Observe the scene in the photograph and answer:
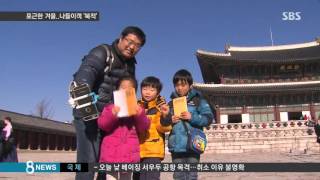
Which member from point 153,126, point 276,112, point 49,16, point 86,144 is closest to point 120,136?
point 86,144

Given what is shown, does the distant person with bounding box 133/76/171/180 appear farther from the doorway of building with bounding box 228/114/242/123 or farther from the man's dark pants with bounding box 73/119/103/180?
the doorway of building with bounding box 228/114/242/123

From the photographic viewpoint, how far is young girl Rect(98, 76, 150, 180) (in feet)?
10.3

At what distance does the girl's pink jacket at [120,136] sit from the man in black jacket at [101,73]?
0.09 m

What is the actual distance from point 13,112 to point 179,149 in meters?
21.0

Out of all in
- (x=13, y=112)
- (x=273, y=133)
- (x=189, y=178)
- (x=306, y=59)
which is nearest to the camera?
(x=189, y=178)

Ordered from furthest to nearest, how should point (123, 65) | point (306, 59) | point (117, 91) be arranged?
1. point (306, 59)
2. point (123, 65)
3. point (117, 91)

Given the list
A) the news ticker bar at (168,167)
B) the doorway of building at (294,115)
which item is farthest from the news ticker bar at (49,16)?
the doorway of building at (294,115)

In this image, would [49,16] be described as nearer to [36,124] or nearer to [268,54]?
[36,124]

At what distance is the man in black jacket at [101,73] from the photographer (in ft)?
10.3

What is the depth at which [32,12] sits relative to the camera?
4.99 m

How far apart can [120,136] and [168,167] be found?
56cm

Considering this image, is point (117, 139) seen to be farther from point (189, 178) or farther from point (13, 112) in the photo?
point (13, 112)

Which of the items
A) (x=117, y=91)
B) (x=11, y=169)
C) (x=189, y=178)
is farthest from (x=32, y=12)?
(x=189, y=178)

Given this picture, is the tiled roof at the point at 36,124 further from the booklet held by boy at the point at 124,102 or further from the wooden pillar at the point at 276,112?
the booklet held by boy at the point at 124,102
